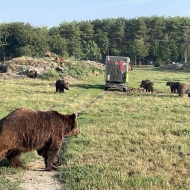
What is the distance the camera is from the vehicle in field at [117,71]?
31.2 metres

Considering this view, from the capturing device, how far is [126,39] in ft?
354

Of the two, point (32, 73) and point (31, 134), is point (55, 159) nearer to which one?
point (31, 134)

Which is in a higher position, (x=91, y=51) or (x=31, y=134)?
(x=91, y=51)

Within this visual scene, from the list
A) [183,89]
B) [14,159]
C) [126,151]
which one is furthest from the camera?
[183,89]

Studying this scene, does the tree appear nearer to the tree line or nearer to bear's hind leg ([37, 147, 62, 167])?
the tree line

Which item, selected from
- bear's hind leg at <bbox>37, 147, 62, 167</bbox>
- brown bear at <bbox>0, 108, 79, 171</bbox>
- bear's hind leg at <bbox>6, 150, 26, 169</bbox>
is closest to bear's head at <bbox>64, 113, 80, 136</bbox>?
brown bear at <bbox>0, 108, 79, 171</bbox>

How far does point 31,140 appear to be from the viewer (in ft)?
26.9

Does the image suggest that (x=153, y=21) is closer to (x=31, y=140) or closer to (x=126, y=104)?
(x=126, y=104)

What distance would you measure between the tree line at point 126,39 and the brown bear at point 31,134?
68.0 metres

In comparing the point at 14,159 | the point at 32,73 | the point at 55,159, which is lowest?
the point at 55,159

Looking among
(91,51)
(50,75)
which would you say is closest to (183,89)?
(50,75)

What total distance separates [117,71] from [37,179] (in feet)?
78.6

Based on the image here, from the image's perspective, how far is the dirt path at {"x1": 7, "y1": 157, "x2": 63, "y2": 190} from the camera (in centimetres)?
748

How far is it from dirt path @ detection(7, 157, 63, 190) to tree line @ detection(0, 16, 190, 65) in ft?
224
